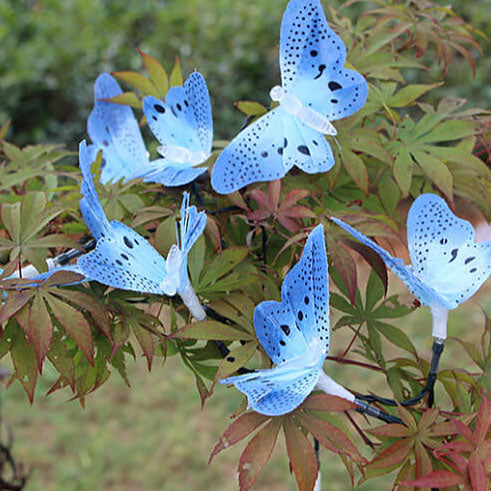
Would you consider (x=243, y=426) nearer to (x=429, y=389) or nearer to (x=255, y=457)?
(x=255, y=457)

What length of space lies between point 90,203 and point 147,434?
6.08 ft

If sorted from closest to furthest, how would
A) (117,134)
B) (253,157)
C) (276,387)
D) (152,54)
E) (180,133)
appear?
(276,387)
(253,157)
(180,133)
(117,134)
(152,54)

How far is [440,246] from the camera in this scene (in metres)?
0.65

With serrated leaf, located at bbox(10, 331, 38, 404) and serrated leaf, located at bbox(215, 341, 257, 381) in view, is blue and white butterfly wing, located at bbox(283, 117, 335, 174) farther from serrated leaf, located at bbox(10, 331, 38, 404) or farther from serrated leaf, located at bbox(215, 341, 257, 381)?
serrated leaf, located at bbox(10, 331, 38, 404)

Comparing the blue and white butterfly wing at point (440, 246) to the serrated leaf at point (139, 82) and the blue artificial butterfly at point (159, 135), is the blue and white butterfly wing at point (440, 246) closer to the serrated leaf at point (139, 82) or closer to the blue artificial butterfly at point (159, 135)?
the blue artificial butterfly at point (159, 135)

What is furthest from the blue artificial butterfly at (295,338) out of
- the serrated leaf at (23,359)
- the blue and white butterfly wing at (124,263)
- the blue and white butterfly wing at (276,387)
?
the serrated leaf at (23,359)

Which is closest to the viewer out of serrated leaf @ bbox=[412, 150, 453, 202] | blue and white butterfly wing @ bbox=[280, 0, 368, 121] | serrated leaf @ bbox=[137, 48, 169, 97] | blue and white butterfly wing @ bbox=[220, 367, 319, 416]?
blue and white butterfly wing @ bbox=[220, 367, 319, 416]

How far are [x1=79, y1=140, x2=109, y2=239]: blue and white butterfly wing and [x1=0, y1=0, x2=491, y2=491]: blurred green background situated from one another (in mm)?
1634

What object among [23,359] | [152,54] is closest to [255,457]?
[23,359]

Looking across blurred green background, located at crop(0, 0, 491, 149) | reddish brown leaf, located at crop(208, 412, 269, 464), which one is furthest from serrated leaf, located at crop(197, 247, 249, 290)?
blurred green background, located at crop(0, 0, 491, 149)

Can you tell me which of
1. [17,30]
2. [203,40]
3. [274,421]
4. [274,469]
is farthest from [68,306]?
[17,30]

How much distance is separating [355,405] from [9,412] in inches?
87.3

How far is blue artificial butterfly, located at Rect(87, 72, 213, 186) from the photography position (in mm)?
713

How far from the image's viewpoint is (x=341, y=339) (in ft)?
8.96
